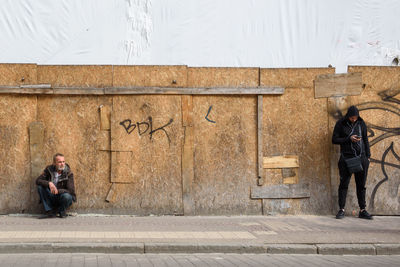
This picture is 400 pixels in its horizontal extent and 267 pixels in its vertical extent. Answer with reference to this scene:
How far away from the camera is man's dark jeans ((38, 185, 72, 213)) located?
9.59 meters

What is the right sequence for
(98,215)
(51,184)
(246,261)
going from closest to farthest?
(246,261) < (51,184) < (98,215)

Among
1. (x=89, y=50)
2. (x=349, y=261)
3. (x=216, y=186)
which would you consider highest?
(x=89, y=50)

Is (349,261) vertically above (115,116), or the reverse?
(115,116)

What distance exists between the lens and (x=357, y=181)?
396 inches

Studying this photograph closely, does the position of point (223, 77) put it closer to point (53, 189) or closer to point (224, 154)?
point (224, 154)

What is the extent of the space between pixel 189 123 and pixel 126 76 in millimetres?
1451

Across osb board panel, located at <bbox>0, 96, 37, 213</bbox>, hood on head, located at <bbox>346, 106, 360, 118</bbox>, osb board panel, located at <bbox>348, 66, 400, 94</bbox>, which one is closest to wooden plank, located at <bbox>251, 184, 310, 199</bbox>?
hood on head, located at <bbox>346, 106, 360, 118</bbox>

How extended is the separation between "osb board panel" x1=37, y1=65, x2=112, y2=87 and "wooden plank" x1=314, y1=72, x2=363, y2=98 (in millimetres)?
3946

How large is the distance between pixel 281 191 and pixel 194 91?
2494mm

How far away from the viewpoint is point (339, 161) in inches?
399

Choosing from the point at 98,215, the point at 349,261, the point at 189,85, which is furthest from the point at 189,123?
the point at 349,261

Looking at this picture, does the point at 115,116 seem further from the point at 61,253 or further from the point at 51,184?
the point at 61,253

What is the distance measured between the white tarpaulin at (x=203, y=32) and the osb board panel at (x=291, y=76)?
0.48 meters

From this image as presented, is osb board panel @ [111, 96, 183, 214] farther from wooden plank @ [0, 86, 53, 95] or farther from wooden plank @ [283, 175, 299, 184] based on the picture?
wooden plank @ [283, 175, 299, 184]
